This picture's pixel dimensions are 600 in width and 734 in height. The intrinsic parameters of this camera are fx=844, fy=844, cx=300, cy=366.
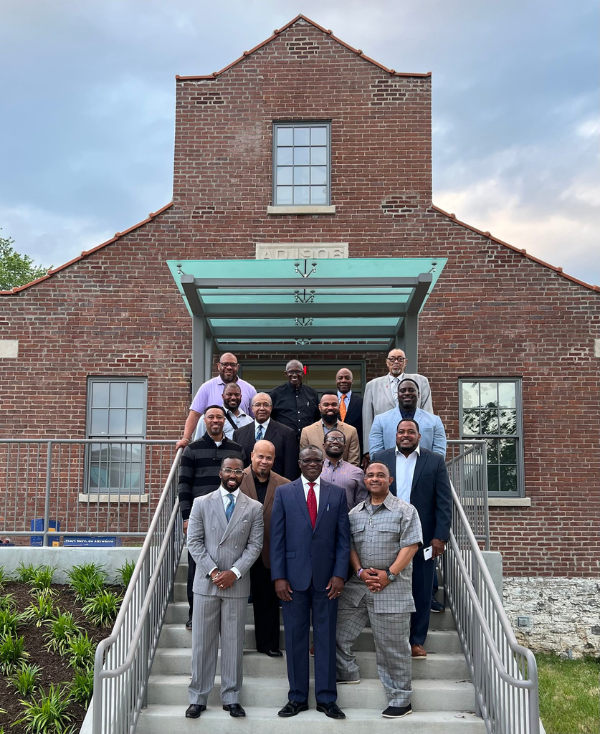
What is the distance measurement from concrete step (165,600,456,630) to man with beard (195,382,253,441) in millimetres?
1540

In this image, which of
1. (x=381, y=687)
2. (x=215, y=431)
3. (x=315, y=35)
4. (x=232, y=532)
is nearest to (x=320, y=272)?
(x=215, y=431)

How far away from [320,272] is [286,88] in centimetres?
515

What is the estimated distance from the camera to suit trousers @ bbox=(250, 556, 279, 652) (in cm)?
688

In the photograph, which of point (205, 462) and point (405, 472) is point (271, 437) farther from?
point (405, 472)

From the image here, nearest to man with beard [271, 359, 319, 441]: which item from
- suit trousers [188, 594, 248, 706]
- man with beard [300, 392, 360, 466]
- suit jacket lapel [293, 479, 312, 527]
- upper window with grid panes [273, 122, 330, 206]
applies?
man with beard [300, 392, 360, 466]

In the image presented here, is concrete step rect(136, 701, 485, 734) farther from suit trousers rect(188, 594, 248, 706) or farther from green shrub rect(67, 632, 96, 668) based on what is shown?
green shrub rect(67, 632, 96, 668)

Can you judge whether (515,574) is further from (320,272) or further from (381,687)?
(381,687)

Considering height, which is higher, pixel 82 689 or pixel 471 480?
pixel 471 480

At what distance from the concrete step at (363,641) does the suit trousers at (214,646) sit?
33.4 inches

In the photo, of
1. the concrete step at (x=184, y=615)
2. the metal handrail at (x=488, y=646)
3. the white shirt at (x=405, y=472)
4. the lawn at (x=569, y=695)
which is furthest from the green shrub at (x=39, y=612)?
the lawn at (x=569, y=695)

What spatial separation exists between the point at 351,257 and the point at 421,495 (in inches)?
261

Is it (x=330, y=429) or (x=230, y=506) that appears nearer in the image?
(x=230, y=506)

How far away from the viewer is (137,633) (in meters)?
6.20

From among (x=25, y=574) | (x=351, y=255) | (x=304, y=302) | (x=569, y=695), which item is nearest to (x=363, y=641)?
(x=25, y=574)
